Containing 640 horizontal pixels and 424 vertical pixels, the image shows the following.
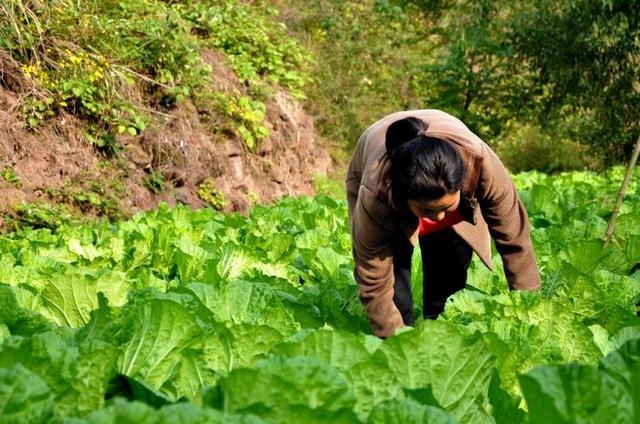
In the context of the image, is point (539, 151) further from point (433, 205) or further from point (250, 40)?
point (433, 205)

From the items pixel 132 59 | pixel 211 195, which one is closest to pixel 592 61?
pixel 211 195

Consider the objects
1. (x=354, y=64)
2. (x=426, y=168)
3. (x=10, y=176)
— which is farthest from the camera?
(x=354, y=64)

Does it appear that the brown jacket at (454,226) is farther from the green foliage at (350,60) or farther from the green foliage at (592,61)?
the green foliage at (592,61)

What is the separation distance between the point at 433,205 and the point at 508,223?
31.7 inches

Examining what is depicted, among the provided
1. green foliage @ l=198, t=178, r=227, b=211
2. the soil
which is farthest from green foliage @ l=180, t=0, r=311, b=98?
green foliage @ l=198, t=178, r=227, b=211

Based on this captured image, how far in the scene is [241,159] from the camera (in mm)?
13125

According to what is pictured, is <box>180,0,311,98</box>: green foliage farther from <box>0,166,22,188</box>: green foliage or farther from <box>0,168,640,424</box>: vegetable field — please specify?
<box>0,168,640,424</box>: vegetable field

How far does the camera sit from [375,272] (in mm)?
3412

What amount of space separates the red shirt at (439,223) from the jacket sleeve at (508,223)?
139 mm

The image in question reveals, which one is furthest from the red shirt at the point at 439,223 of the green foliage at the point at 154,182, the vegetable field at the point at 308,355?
the green foliage at the point at 154,182

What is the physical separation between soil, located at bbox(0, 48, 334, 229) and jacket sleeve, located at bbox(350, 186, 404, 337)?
6.17m

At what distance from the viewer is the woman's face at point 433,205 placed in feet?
9.37

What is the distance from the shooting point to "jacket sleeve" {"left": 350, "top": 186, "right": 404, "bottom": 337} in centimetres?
333

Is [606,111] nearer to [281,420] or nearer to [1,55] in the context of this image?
[1,55]
